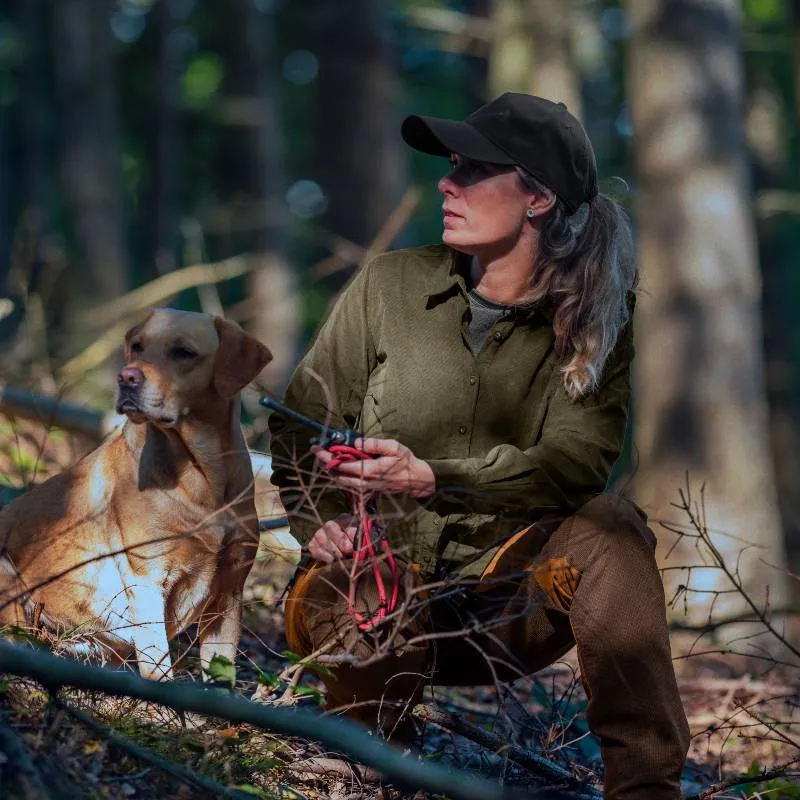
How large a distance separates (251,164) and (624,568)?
17.4 meters

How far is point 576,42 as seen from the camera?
54.7 ft

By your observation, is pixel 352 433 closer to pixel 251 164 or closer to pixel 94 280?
pixel 94 280

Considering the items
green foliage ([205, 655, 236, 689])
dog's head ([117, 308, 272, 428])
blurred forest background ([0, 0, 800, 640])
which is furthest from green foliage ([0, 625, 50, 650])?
blurred forest background ([0, 0, 800, 640])

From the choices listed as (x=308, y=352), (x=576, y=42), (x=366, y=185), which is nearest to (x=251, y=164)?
(x=366, y=185)

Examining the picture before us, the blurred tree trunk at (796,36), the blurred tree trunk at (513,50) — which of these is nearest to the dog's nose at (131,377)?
the blurred tree trunk at (513,50)

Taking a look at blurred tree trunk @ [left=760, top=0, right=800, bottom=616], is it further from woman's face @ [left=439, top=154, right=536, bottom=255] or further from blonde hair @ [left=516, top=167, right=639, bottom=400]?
woman's face @ [left=439, top=154, right=536, bottom=255]

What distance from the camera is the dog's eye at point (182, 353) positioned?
14.1 ft

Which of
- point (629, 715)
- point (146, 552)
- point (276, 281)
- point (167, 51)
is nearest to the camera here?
point (629, 715)

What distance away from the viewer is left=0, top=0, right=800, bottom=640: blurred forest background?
31.0ft

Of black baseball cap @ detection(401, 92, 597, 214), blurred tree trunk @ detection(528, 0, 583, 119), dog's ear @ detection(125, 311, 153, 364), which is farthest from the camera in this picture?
blurred tree trunk @ detection(528, 0, 583, 119)

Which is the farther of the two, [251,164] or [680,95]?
[251,164]

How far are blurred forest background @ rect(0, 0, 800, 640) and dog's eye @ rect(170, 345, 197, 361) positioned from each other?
141 cm

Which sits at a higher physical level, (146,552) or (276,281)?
(146,552)

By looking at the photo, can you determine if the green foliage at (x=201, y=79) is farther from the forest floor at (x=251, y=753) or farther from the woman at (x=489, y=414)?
the woman at (x=489, y=414)
